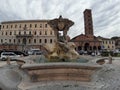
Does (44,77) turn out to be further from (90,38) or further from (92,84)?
(90,38)

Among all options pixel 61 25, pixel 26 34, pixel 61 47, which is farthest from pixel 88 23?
pixel 61 47

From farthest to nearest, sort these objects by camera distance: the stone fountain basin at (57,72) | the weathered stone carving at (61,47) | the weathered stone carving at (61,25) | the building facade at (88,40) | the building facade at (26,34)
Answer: the building facade at (88,40) < the building facade at (26,34) < the weathered stone carving at (61,25) < the weathered stone carving at (61,47) < the stone fountain basin at (57,72)

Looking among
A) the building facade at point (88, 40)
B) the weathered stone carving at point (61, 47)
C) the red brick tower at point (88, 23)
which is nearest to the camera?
the weathered stone carving at point (61, 47)

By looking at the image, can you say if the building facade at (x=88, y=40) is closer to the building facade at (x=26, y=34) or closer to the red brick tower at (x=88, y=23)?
the red brick tower at (x=88, y=23)

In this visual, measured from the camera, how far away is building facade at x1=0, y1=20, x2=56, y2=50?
2874 inches

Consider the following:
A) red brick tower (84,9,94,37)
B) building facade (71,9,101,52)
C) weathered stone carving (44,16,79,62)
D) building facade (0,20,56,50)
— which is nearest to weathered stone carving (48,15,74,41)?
weathered stone carving (44,16,79,62)

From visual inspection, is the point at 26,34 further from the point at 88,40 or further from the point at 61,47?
the point at 61,47

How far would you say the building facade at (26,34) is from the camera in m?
73.0

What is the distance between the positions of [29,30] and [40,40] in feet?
20.3

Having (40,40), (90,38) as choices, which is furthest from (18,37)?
(90,38)

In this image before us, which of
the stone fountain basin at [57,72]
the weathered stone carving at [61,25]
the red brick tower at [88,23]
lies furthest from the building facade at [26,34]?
the stone fountain basin at [57,72]

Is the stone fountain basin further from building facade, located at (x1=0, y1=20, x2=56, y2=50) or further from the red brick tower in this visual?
the red brick tower

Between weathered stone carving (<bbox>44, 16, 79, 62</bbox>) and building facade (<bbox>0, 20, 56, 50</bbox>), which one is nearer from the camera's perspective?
weathered stone carving (<bbox>44, 16, 79, 62</bbox>)

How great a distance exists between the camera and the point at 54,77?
770cm
